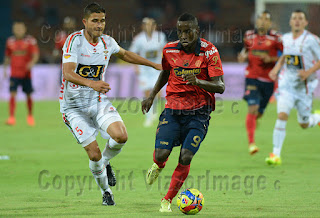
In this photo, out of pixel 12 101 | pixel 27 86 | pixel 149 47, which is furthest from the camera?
pixel 149 47

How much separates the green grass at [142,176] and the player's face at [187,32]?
5.96 ft

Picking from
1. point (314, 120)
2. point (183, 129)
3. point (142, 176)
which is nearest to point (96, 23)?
point (183, 129)

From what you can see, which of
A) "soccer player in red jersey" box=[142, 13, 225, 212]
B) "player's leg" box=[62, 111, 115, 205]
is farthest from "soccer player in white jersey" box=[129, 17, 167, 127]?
"soccer player in red jersey" box=[142, 13, 225, 212]

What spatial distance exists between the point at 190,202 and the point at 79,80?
1.76m

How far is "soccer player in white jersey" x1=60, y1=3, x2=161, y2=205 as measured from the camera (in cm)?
674

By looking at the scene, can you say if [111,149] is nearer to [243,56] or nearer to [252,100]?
[252,100]

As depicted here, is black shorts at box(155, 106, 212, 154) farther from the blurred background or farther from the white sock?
the blurred background

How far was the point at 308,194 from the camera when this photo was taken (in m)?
7.26

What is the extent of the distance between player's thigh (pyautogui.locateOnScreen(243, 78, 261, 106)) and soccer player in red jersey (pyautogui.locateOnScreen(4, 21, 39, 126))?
6.64 m

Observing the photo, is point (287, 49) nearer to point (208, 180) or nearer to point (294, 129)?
point (208, 180)

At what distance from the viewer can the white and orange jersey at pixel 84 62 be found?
681cm

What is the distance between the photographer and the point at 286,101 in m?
9.98

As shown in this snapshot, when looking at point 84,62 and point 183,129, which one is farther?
point 84,62

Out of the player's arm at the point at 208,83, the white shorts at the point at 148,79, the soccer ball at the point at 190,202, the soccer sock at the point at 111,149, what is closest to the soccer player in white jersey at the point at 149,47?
the white shorts at the point at 148,79
